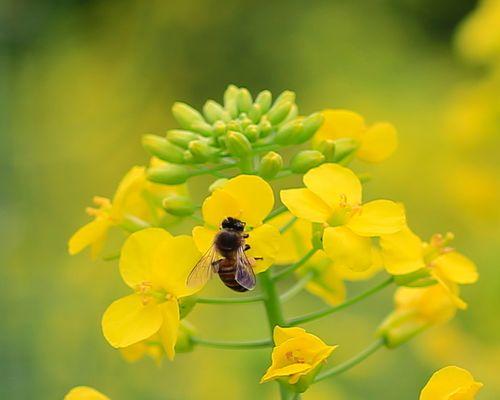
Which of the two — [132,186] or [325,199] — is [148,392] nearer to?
[132,186]

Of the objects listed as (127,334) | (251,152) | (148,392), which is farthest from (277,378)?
(148,392)

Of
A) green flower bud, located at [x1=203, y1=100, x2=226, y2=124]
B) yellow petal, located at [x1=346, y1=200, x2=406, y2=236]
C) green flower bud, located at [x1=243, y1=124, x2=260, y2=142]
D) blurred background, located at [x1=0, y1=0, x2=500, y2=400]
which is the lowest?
blurred background, located at [x1=0, y1=0, x2=500, y2=400]

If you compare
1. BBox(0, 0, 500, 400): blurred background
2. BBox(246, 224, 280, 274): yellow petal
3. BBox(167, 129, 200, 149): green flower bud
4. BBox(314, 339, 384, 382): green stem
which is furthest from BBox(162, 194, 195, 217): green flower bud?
BBox(0, 0, 500, 400): blurred background

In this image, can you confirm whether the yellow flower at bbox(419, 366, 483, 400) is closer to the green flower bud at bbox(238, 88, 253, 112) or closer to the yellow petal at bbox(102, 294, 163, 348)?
the yellow petal at bbox(102, 294, 163, 348)

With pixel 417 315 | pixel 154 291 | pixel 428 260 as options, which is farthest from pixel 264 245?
pixel 417 315

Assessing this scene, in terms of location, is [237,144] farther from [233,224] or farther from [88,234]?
[88,234]
